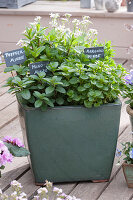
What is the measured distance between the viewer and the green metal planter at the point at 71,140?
200 cm

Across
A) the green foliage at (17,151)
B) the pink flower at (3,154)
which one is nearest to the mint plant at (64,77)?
the green foliage at (17,151)

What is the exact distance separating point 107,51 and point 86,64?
0.21 m

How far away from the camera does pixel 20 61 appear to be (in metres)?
2.09

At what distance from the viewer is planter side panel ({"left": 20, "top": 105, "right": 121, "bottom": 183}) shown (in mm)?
1999

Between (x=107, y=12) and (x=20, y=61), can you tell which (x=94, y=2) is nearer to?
(x=107, y=12)

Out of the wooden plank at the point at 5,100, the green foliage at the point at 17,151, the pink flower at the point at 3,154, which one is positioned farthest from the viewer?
the wooden plank at the point at 5,100

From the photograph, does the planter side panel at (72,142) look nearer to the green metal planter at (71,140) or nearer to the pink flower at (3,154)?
the green metal planter at (71,140)

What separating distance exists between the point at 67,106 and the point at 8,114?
126cm

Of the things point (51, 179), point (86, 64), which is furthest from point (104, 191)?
point (86, 64)

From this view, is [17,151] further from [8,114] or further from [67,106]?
[8,114]

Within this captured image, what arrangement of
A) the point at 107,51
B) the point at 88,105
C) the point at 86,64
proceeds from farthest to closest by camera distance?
1. the point at 107,51
2. the point at 86,64
3. the point at 88,105

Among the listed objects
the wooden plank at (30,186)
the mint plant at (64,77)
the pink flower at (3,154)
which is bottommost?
the wooden plank at (30,186)

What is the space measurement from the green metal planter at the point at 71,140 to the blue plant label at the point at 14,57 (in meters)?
0.22

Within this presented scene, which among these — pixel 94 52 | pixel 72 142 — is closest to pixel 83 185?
pixel 72 142
